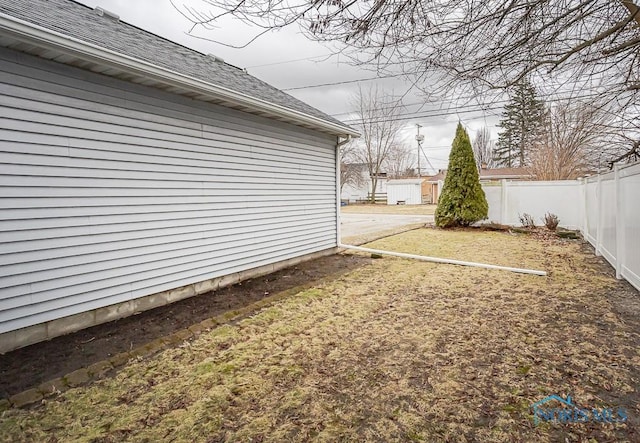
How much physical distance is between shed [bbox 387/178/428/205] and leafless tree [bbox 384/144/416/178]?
10.4ft

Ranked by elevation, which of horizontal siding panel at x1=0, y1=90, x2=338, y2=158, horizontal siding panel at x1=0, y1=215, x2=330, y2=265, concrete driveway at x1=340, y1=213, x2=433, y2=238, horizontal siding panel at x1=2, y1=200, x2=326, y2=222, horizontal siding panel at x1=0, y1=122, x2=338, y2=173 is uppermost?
horizontal siding panel at x1=0, y1=90, x2=338, y2=158

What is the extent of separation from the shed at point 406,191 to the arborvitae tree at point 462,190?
1960cm

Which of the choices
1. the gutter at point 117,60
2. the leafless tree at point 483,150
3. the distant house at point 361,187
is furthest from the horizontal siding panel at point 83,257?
the leafless tree at point 483,150

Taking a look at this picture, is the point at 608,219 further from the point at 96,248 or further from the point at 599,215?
the point at 96,248

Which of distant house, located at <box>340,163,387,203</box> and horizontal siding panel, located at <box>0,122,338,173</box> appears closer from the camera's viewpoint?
horizontal siding panel, located at <box>0,122,338,173</box>

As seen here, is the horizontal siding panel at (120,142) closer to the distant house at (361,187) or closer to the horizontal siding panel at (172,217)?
the horizontal siding panel at (172,217)

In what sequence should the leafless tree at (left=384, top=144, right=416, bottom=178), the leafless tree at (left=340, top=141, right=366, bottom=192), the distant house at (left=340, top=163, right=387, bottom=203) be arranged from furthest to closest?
the distant house at (left=340, top=163, right=387, bottom=203), the leafless tree at (left=384, top=144, right=416, bottom=178), the leafless tree at (left=340, top=141, right=366, bottom=192)

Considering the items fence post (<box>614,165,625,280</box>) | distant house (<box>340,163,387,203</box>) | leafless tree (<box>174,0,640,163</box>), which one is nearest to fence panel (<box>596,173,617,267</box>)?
fence post (<box>614,165,625,280</box>)

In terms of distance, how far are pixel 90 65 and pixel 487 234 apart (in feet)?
34.9

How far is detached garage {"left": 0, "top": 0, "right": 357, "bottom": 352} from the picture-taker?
314cm

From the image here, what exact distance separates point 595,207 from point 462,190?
13.5 feet

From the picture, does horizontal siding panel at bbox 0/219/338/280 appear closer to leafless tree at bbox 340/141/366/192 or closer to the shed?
the shed

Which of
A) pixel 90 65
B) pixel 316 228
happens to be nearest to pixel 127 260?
pixel 90 65

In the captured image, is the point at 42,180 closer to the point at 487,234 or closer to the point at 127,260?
the point at 127,260
